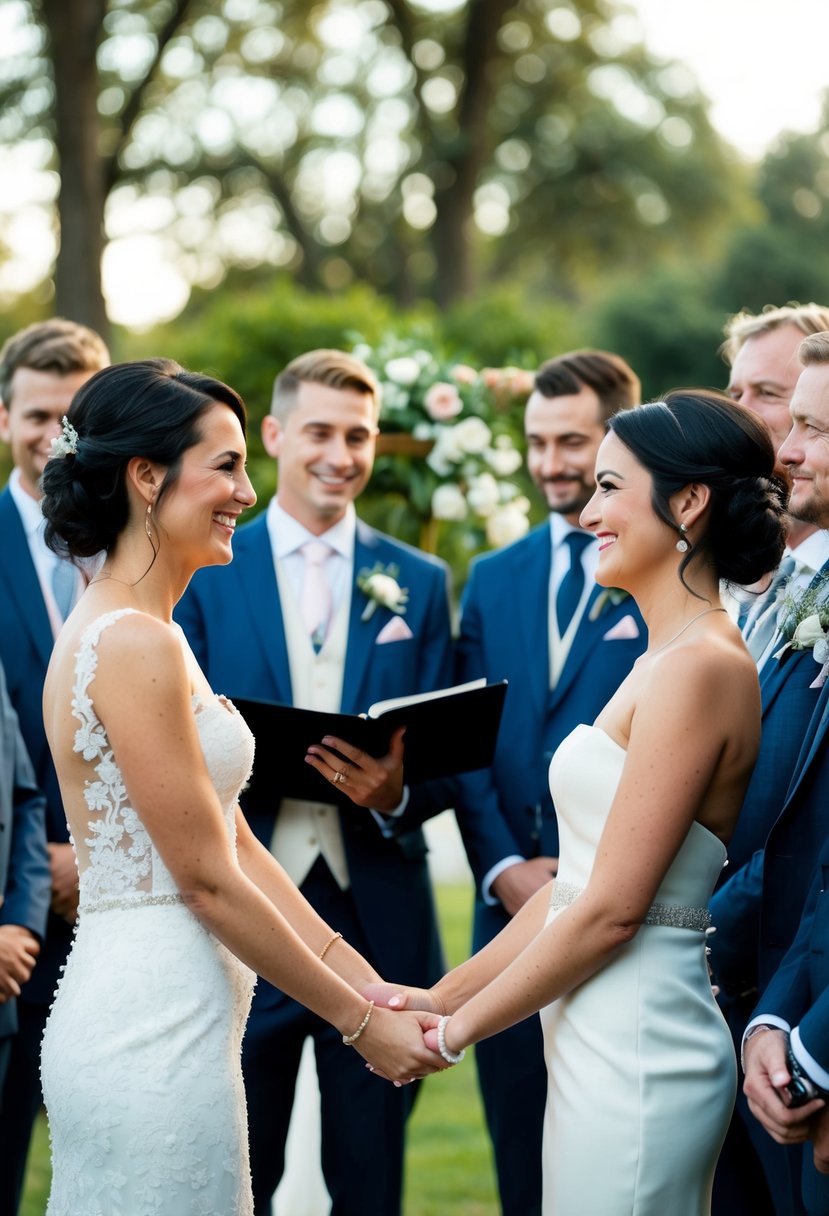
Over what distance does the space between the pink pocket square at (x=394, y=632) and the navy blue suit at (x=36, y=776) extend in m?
1.06

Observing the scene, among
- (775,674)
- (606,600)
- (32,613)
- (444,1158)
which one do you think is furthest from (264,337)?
(775,674)

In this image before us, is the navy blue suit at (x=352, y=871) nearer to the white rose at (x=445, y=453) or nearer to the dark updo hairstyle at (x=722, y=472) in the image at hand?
the white rose at (x=445, y=453)

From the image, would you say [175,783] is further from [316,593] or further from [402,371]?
[402,371]

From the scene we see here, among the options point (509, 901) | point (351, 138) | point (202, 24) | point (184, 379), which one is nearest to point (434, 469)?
point (509, 901)

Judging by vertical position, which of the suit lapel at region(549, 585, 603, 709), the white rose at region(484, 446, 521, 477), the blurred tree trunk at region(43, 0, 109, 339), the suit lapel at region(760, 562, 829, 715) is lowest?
the suit lapel at region(549, 585, 603, 709)

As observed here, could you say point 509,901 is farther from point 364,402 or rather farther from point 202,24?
point 202,24

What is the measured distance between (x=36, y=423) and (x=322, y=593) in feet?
3.95

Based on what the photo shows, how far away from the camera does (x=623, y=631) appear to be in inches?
178

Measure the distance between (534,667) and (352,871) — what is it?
0.87 m

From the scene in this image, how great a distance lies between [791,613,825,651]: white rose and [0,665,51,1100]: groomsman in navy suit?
89.7 inches

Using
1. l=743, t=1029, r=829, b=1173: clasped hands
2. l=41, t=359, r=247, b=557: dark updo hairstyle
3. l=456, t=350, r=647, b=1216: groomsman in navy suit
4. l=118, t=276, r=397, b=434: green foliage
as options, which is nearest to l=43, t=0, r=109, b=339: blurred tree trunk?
l=118, t=276, r=397, b=434: green foliage

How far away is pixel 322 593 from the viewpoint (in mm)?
4664

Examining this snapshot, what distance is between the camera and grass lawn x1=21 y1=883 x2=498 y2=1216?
579 cm

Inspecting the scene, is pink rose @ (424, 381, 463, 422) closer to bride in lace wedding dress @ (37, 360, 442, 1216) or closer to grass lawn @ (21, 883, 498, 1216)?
bride in lace wedding dress @ (37, 360, 442, 1216)
